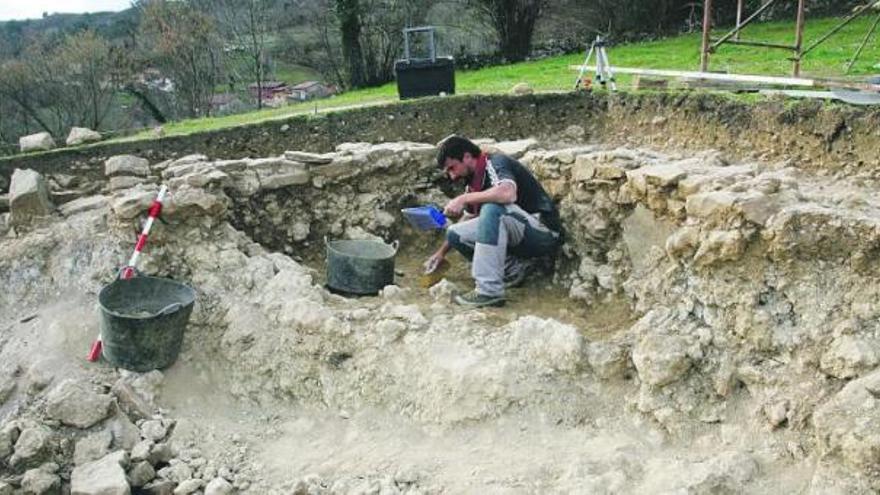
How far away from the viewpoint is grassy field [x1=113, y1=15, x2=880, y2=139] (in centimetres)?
903

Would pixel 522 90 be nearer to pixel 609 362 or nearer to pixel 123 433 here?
pixel 609 362

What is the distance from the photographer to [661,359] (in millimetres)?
4285

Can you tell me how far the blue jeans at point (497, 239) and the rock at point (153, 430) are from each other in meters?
2.27

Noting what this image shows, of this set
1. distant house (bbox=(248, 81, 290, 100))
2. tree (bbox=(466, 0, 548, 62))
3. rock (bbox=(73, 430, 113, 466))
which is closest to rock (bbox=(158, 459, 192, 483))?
rock (bbox=(73, 430, 113, 466))

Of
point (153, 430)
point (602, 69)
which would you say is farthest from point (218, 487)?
point (602, 69)

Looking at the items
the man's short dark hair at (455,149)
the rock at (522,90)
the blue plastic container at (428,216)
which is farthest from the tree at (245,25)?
the man's short dark hair at (455,149)

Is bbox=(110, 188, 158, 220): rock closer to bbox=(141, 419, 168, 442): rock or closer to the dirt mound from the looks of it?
the dirt mound

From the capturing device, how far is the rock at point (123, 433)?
4.43m

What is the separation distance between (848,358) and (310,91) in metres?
18.0

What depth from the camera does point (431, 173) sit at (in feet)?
23.5

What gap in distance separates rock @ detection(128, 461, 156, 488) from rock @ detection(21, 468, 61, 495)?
41 cm

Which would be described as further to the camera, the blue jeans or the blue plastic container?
the blue plastic container

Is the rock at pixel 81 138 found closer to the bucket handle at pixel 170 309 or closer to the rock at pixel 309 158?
the rock at pixel 309 158

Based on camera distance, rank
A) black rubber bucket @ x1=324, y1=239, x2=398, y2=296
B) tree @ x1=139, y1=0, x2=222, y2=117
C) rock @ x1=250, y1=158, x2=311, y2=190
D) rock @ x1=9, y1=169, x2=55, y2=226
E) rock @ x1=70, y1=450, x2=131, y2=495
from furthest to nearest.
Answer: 1. tree @ x1=139, y1=0, x2=222, y2=117
2. rock @ x1=250, y1=158, x2=311, y2=190
3. rock @ x1=9, y1=169, x2=55, y2=226
4. black rubber bucket @ x1=324, y1=239, x2=398, y2=296
5. rock @ x1=70, y1=450, x2=131, y2=495
